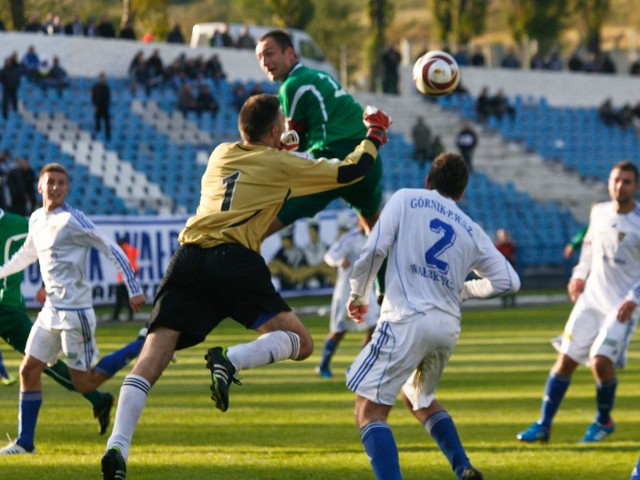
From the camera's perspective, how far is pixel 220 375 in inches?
297

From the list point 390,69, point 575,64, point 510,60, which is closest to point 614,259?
point 390,69

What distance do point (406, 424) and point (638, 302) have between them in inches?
103

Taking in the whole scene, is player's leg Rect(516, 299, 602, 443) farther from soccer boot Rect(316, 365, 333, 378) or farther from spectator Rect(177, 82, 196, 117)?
spectator Rect(177, 82, 196, 117)

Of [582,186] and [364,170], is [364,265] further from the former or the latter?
[582,186]

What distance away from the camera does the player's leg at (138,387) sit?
24.5ft

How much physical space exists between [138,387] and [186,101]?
28.9 m

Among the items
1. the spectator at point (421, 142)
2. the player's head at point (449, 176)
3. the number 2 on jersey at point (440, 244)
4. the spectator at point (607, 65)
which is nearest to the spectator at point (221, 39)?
the spectator at point (421, 142)

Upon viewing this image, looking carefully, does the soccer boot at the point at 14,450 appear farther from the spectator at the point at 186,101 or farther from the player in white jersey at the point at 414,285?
the spectator at the point at 186,101

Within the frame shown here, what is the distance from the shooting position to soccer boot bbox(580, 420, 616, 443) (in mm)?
11219

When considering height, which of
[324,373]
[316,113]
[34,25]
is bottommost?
[324,373]

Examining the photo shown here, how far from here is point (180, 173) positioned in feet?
110

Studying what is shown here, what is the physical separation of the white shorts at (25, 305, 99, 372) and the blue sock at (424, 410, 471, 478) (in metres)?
3.22

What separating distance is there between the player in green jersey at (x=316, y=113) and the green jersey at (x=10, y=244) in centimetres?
271

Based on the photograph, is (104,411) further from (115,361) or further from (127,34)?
(127,34)
